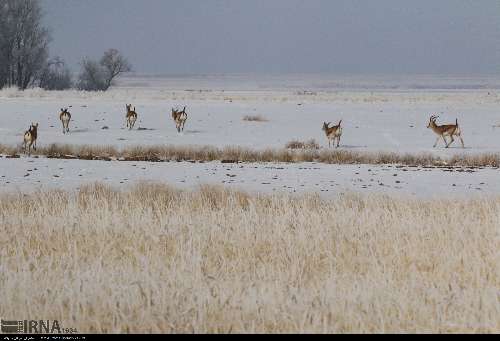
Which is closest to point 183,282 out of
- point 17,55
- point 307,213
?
point 307,213

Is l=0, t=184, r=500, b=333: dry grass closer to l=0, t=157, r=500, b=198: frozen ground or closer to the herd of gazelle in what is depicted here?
l=0, t=157, r=500, b=198: frozen ground

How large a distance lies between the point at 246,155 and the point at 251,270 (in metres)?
14.8

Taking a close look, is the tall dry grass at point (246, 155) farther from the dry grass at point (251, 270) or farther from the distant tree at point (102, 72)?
the distant tree at point (102, 72)

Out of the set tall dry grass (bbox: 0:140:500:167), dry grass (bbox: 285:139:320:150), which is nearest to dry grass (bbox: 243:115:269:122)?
dry grass (bbox: 285:139:320:150)

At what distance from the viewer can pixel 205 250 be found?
7590 mm

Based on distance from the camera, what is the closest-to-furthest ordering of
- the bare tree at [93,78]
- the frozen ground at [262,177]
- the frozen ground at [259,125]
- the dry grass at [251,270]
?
1. the dry grass at [251,270]
2. the frozen ground at [262,177]
3. the frozen ground at [259,125]
4. the bare tree at [93,78]

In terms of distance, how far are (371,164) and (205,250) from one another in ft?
42.4

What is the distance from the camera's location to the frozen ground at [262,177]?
47.7 ft

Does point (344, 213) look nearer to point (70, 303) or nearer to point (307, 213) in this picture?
point (307, 213)

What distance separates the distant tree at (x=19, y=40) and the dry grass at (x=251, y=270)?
52435mm

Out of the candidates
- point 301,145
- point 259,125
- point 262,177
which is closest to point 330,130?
point 301,145

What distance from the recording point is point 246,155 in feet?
70.7

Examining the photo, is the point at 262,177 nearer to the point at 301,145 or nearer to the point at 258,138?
the point at 301,145

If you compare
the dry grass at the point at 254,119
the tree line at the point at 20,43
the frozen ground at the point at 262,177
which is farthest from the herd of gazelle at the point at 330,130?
the tree line at the point at 20,43
